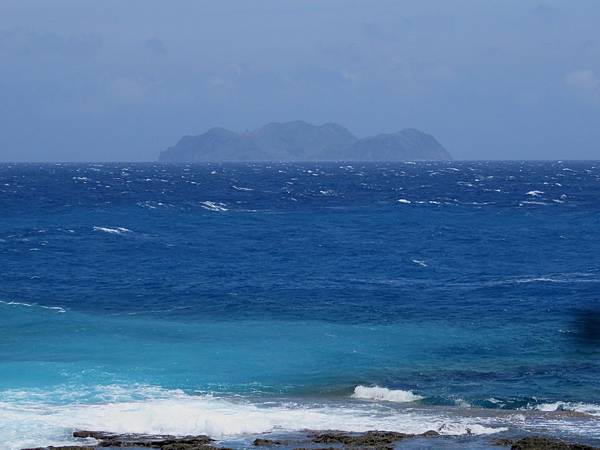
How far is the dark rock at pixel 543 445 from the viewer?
33.1m

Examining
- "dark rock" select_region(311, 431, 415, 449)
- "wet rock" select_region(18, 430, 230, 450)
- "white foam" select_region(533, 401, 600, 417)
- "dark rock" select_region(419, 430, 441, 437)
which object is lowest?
"white foam" select_region(533, 401, 600, 417)

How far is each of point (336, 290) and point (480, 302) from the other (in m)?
10.6

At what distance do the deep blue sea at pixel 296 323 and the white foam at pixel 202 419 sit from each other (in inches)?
4.5

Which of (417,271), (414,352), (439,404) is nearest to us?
(439,404)

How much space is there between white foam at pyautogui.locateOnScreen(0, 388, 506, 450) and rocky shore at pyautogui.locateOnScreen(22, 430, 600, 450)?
84cm

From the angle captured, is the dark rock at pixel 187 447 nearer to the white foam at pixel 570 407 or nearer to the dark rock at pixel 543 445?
the dark rock at pixel 543 445

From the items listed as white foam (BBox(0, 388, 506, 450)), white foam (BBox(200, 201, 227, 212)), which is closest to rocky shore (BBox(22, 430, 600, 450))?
white foam (BBox(0, 388, 506, 450))

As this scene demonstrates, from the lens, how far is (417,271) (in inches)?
3103

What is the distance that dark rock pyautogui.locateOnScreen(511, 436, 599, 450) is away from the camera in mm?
33062

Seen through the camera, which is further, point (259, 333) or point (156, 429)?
point (259, 333)

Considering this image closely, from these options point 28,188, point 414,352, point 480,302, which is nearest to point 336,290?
point 480,302

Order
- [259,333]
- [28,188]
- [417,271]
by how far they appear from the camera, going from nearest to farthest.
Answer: [259,333] < [417,271] < [28,188]

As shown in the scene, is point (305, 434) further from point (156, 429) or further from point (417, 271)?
point (417, 271)

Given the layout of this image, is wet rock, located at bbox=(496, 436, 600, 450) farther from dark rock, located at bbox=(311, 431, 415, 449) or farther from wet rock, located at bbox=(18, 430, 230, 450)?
wet rock, located at bbox=(18, 430, 230, 450)
